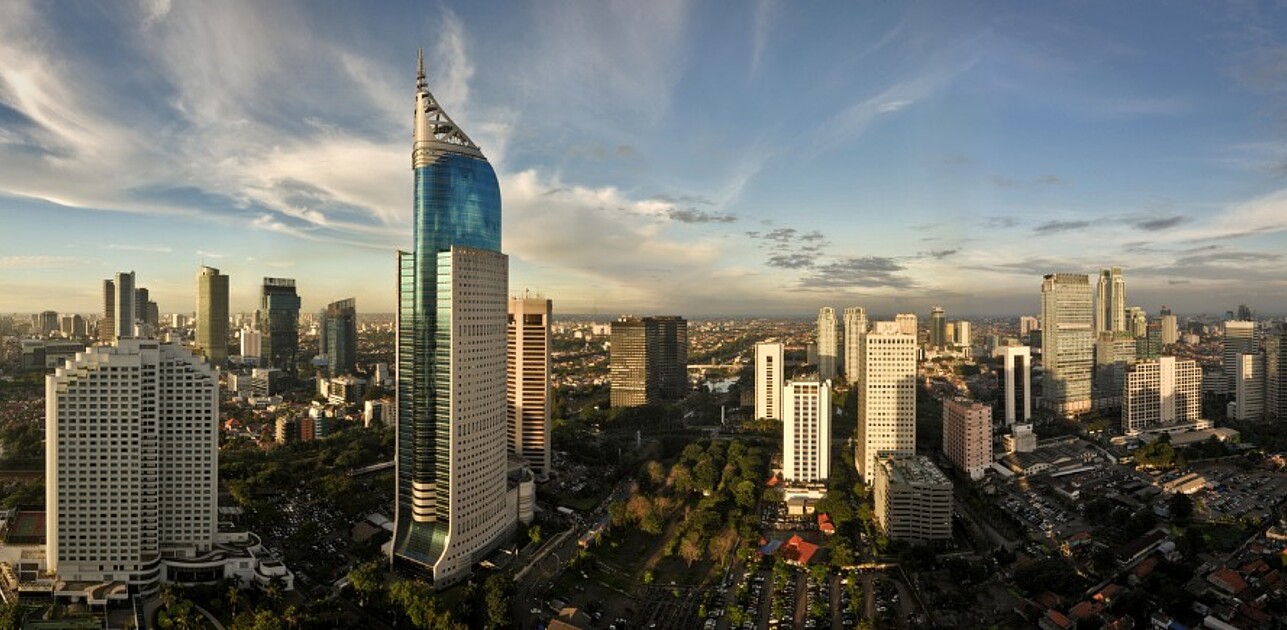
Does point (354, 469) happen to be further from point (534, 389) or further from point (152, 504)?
point (152, 504)

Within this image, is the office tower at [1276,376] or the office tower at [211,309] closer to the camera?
the office tower at [1276,376]

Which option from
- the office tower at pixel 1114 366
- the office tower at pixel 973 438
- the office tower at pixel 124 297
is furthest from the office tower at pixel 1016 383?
the office tower at pixel 124 297

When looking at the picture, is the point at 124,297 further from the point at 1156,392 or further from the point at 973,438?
the point at 1156,392

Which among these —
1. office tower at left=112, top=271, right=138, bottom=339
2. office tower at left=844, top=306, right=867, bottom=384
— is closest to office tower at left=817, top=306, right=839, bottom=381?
office tower at left=844, top=306, right=867, bottom=384

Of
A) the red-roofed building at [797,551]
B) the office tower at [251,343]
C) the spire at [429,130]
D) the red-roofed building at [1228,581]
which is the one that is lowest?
the red-roofed building at [797,551]

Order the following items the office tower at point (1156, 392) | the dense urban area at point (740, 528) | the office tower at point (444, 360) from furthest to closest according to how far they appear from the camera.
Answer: the office tower at point (1156, 392)
the office tower at point (444, 360)
the dense urban area at point (740, 528)

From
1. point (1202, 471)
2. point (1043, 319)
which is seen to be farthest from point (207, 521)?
point (1043, 319)

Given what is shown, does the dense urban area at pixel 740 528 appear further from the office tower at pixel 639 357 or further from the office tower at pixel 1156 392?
the office tower at pixel 639 357
